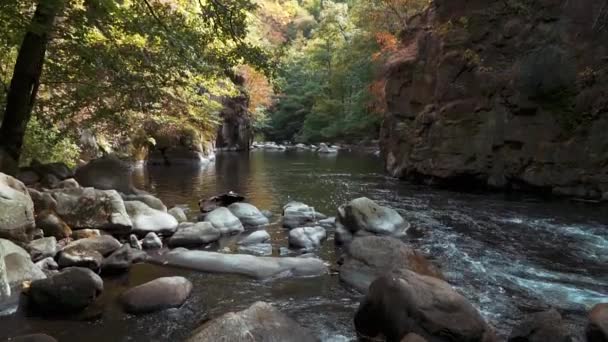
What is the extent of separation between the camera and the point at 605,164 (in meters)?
12.6

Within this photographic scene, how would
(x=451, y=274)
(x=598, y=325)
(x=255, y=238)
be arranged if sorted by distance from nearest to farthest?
(x=598, y=325) → (x=451, y=274) → (x=255, y=238)

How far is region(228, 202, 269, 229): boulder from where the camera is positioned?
10180 millimetres

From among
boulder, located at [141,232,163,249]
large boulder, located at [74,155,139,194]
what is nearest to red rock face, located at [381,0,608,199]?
large boulder, located at [74,155,139,194]

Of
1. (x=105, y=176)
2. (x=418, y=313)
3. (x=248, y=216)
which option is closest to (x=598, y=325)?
(x=418, y=313)

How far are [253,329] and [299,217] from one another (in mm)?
5993

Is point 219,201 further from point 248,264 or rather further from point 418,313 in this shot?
point 418,313

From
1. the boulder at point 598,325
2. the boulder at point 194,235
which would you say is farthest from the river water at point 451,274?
the boulder at point 194,235

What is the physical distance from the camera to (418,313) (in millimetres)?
4578

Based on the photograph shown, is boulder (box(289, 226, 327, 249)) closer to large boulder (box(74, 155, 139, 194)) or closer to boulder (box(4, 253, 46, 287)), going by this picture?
boulder (box(4, 253, 46, 287))

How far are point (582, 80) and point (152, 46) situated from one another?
1099 cm

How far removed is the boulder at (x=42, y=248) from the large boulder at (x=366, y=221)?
4476mm

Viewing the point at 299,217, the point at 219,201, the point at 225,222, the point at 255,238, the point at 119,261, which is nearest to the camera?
the point at 119,261

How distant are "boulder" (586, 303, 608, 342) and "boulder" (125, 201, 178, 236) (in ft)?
21.4

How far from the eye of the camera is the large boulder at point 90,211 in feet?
26.8
